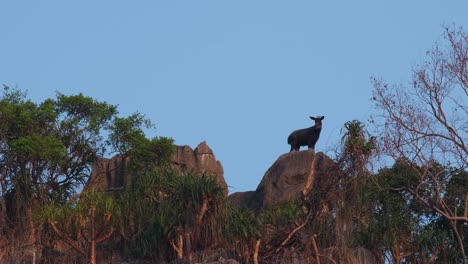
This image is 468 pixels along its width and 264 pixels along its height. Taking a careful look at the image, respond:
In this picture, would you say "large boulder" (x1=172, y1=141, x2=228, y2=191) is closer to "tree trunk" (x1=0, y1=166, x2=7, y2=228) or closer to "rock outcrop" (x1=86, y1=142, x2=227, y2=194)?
"rock outcrop" (x1=86, y1=142, x2=227, y2=194)

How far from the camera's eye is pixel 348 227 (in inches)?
1379

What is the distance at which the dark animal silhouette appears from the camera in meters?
41.5

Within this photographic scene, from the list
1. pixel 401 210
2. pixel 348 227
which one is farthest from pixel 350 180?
pixel 401 210

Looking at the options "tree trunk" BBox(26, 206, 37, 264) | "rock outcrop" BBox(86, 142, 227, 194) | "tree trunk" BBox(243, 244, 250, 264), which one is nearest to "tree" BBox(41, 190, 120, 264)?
"tree trunk" BBox(26, 206, 37, 264)

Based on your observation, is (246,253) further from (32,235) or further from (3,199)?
(3,199)

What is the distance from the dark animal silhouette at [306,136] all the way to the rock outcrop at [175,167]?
2311 millimetres

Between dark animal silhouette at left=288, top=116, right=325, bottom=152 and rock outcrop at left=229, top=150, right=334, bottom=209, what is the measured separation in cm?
168

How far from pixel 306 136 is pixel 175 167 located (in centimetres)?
431

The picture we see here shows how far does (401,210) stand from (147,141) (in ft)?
23.9

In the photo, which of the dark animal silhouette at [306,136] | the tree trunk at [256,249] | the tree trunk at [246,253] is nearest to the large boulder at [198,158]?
the dark animal silhouette at [306,136]

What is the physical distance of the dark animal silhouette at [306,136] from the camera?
4150 cm

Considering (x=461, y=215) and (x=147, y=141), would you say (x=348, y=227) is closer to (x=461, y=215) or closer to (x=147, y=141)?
(x=461, y=215)

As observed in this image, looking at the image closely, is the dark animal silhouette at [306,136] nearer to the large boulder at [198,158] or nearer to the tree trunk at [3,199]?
the large boulder at [198,158]

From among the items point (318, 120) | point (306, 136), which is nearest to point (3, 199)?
point (306, 136)
